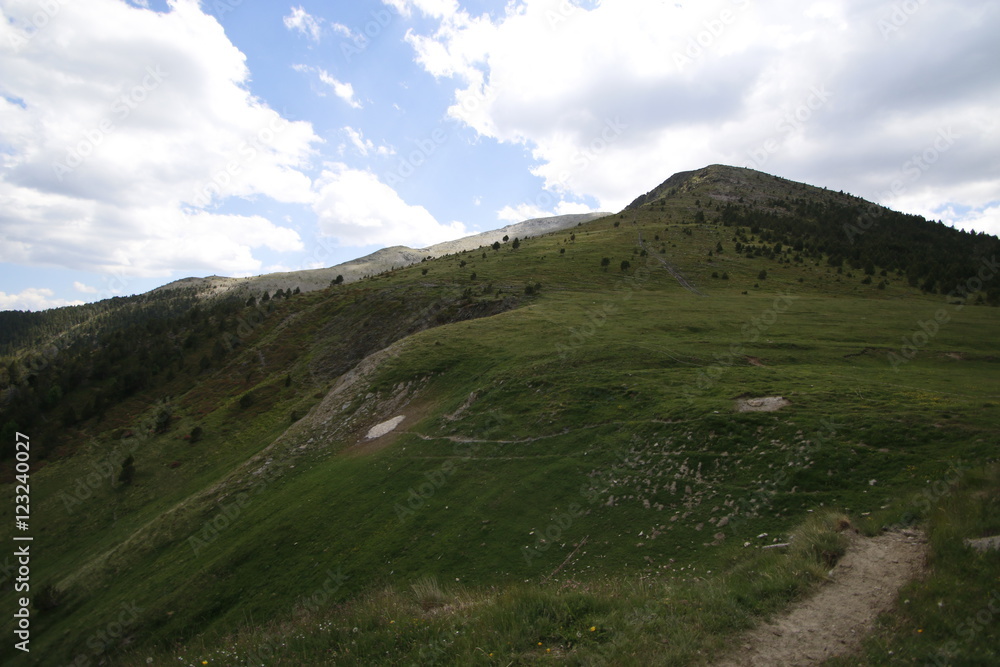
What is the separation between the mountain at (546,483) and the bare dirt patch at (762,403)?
0.62 feet

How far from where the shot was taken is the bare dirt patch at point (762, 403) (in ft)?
64.7

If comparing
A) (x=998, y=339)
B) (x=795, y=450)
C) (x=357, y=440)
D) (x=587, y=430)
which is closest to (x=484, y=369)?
(x=357, y=440)

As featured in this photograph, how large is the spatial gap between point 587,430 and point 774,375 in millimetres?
10451

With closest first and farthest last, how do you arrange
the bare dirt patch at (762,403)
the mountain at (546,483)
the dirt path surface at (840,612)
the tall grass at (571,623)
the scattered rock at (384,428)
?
the dirt path surface at (840,612) → the tall grass at (571,623) → the mountain at (546,483) → the bare dirt patch at (762,403) → the scattered rock at (384,428)

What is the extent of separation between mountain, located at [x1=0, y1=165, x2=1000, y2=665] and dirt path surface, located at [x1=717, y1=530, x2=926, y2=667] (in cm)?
30

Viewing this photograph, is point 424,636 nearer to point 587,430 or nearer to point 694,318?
point 587,430

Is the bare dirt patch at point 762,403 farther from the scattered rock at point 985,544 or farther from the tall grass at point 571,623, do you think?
the scattered rock at point 985,544

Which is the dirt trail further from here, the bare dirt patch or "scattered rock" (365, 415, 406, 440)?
"scattered rock" (365, 415, 406, 440)

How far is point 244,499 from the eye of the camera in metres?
28.8

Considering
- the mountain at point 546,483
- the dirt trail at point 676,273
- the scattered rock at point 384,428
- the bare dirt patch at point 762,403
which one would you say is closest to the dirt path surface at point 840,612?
the mountain at point 546,483

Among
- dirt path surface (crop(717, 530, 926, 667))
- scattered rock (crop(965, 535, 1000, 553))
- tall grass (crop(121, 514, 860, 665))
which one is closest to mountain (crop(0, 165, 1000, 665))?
tall grass (crop(121, 514, 860, 665))

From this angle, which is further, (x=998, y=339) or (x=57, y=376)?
(x=57, y=376)

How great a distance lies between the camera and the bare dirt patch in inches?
777

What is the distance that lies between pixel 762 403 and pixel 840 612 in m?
13.0
